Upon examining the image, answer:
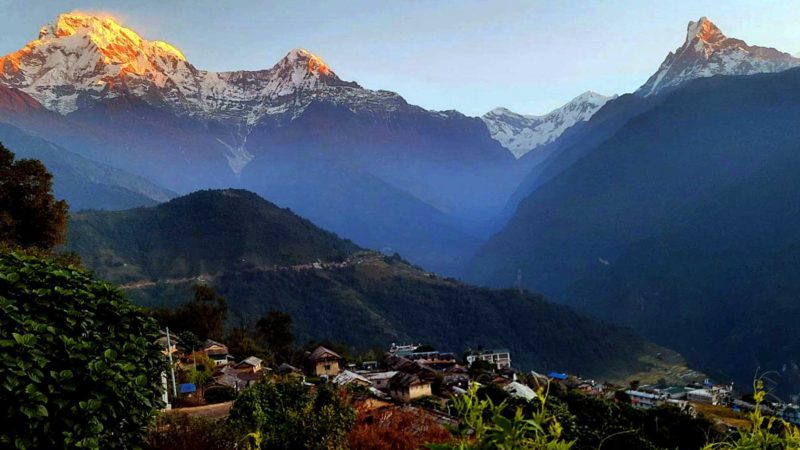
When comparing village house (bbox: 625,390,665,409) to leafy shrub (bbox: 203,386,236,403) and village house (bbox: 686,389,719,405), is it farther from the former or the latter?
leafy shrub (bbox: 203,386,236,403)

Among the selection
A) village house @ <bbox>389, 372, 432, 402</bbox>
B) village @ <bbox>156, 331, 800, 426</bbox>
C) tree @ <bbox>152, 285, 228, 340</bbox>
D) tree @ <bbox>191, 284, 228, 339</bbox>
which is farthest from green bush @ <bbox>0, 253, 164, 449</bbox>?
tree @ <bbox>191, 284, 228, 339</bbox>

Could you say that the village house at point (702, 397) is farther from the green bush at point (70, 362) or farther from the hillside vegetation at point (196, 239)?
the hillside vegetation at point (196, 239)

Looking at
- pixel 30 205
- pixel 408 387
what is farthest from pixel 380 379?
pixel 30 205

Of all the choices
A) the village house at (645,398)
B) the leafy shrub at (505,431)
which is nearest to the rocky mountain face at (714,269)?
the village house at (645,398)

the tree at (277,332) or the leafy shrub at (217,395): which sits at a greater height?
the leafy shrub at (217,395)

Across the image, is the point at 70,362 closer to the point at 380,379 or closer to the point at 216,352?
the point at 216,352

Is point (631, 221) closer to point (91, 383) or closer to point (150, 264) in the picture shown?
point (150, 264)
